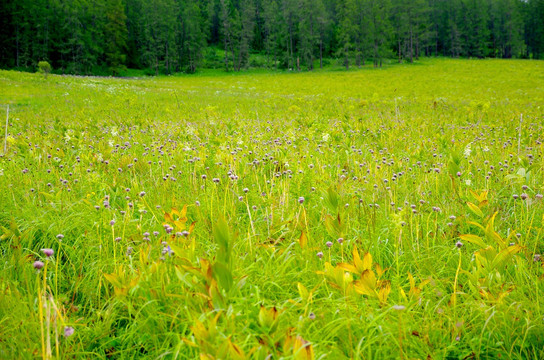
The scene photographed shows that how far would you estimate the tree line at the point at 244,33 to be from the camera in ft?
216

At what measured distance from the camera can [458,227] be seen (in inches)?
109

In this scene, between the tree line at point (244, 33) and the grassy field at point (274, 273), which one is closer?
the grassy field at point (274, 273)

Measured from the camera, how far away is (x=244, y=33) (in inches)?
3105

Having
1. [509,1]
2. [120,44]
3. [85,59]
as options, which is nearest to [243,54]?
[120,44]

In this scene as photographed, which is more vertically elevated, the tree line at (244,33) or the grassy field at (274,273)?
the tree line at (244,33)

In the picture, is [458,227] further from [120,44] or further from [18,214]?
[120,44]

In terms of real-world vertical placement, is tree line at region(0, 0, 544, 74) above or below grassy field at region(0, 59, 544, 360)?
above

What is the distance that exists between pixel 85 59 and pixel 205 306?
7725 centimetres

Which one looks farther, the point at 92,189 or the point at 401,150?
the point at 401,150

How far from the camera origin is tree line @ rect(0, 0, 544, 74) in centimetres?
6575

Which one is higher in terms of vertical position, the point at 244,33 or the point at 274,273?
the point at 244,33

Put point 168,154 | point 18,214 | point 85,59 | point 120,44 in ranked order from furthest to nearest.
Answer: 1. point 120,44
2. point 85,59
3. point 168,154
4. point 18,214

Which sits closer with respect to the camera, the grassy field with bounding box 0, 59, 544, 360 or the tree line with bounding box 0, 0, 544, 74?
the grassy field with bounding box 0, 59, 544, 360

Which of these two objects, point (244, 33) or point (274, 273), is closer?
point (274, 273)
